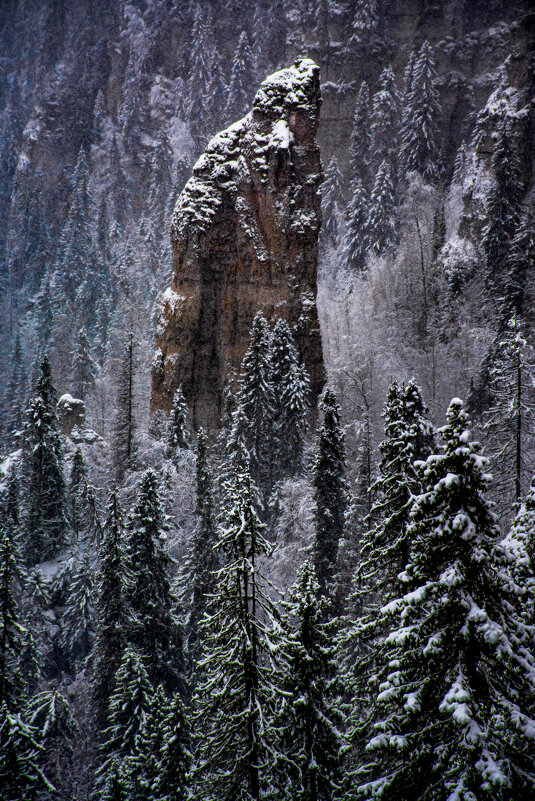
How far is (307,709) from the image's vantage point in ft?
47.6

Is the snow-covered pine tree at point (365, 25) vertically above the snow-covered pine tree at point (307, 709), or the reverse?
the snow-covered pine tree at point (365, 25)

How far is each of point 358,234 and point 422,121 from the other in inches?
861

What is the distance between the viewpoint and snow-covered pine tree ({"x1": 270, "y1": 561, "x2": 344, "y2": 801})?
47.0ft

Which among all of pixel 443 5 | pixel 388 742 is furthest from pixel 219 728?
pixel 443 5

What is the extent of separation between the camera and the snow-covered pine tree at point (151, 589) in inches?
1026

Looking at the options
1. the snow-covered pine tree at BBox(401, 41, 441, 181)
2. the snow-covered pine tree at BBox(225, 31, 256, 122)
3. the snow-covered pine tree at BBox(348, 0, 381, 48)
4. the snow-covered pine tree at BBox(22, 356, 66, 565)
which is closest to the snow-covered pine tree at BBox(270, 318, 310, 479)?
the snow-covered pine tree at BBox(22, 356, 66, 565)

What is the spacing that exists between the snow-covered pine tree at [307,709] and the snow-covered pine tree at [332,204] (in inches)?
2795

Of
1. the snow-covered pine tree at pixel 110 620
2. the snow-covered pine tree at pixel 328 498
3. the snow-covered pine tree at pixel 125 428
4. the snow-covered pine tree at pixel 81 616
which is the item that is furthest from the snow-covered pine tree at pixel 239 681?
the snow-covered pine tree at pixel 125 428

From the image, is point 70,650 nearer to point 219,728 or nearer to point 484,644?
point 219,728

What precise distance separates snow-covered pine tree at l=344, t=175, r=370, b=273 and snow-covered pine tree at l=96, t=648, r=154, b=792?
58154 mm

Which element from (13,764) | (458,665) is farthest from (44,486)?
(458,665)

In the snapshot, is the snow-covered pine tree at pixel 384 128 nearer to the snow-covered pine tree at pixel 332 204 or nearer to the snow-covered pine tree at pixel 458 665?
the snow-covered pine tree at pixel 332 204

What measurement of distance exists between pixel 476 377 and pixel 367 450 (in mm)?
24521

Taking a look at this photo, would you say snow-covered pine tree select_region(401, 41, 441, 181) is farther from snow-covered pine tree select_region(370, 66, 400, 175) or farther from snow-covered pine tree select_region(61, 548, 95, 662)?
snow-covered pine tree select_region(61, 548, 95, 662)
